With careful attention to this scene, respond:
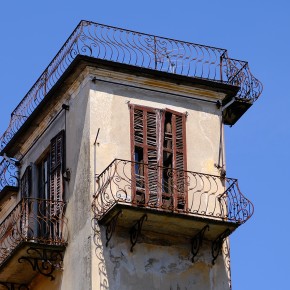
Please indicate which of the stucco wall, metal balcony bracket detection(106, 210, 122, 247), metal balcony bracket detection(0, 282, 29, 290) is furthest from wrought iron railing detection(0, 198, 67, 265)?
the stucco wall

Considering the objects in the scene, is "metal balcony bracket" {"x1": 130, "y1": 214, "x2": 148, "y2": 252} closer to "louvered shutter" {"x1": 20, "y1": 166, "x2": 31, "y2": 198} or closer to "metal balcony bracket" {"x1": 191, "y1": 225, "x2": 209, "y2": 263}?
"metal balcony bracket" {"x1": 191, "y1": 225, "x2": 209, "y2": 263}

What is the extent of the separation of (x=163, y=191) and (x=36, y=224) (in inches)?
132

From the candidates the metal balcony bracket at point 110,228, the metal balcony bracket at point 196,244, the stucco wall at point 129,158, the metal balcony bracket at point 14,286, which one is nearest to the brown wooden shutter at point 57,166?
the stucco wall at point 129,158

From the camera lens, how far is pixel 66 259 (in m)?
29.5

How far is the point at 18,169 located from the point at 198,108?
5.24 m

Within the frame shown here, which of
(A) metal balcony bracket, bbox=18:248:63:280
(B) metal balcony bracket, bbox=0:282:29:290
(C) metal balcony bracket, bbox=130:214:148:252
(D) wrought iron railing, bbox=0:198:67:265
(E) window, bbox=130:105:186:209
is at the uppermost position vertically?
(E) window, bbox=130:105:186:209

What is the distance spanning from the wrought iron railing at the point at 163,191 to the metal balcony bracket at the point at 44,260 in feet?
5.49

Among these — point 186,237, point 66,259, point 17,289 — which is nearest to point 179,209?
point 186,237

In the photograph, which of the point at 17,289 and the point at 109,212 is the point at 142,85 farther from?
the point at 17,289

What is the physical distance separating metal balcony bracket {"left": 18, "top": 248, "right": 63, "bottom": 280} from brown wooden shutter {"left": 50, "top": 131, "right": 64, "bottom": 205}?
1332 mm

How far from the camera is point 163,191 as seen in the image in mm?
29375

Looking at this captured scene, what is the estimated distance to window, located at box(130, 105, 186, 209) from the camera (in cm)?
2920

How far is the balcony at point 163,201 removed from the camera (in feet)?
93.3

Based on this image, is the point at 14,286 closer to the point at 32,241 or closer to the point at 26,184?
the point at 32,241
